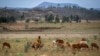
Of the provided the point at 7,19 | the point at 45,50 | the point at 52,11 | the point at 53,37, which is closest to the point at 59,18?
the point at 52,11

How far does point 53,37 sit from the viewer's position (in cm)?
472

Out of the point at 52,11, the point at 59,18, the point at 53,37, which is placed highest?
the point at 52,11

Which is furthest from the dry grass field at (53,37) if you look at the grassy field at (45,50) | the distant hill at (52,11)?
the distant hill at (52,11)

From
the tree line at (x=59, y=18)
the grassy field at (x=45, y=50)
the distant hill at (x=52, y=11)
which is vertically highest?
the distant hill at (x=52, y=11)

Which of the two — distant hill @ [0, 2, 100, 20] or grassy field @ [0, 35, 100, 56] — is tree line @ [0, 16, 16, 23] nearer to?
distant hill @ [0, 2, 100, 20]

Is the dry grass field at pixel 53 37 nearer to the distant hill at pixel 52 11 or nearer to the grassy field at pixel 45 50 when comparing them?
the grassy field at pixel 45 50

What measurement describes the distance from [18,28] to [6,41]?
312 mm

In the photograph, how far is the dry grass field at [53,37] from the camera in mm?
4562

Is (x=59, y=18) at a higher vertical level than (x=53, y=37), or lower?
higher

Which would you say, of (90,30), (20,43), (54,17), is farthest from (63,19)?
(20,43)

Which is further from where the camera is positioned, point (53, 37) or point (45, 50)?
point (53, 37)

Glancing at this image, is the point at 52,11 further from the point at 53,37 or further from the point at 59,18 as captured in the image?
the point at 53,37

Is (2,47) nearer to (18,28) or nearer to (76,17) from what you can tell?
(18,28)

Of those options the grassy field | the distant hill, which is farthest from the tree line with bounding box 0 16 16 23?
the grassy field
